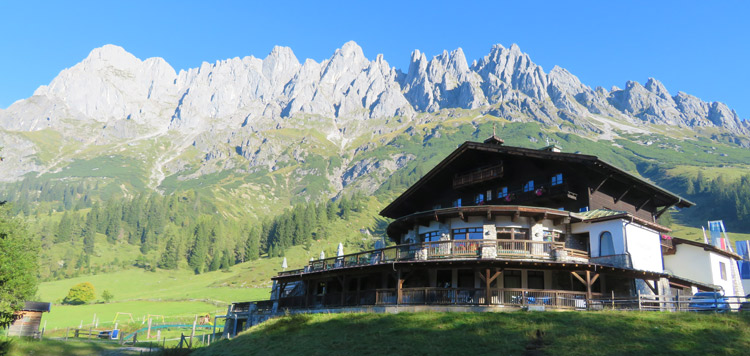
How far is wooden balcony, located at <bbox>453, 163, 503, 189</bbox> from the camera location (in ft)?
158

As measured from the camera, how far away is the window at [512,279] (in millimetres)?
38625

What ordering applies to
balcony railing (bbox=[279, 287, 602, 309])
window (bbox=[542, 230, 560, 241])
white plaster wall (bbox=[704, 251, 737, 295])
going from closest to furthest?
balcony railing (bbox=[279, 287, 602, 309]) → window (bbox=[542, 230, 560, 241]) → white plaster wall (bbox=[704, 251, 737, 295])

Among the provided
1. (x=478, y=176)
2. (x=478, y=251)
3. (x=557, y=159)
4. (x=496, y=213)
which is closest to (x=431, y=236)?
(x=496, y=213)

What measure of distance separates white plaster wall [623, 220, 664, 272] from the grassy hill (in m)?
12.3

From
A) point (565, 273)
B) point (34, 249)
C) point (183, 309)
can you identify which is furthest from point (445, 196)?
point (183, 309)

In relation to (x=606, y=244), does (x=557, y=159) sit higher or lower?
higher

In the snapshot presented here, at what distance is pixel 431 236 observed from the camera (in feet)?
147

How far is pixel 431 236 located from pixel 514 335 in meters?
19.5

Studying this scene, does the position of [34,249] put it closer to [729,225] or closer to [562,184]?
[562,184]

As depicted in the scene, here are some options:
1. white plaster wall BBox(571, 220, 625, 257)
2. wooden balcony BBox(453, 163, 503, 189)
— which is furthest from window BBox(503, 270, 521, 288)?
wooden balcony BBox(453, 163, 503, 189)

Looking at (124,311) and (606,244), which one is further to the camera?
(124,311)

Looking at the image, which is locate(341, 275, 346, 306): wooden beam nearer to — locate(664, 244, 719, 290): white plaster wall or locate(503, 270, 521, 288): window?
locate(503, 270, 521, 288): window

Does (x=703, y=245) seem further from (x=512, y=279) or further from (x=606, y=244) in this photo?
(x=512, y=279)

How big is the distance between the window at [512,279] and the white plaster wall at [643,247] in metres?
8.58
